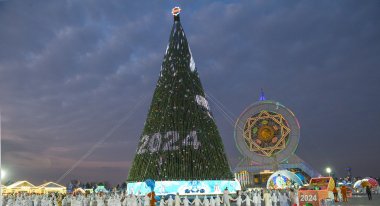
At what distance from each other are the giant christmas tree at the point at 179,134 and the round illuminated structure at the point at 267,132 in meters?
18.2

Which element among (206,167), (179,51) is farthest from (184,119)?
(179,51)

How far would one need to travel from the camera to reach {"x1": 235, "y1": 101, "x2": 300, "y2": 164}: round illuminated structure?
45.2 metres

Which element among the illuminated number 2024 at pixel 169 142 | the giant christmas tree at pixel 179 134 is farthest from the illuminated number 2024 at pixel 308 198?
the illuminated number 2024 at pixel 169 142

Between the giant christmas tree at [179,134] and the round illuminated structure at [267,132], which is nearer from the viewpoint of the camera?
the giant christmas tree at [179,134]

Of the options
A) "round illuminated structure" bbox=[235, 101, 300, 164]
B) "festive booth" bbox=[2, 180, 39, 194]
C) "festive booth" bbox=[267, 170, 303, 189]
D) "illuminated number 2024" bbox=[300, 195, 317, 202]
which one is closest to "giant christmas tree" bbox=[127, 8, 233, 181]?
"festive booth" bbox=[267, 170, 303, 189]

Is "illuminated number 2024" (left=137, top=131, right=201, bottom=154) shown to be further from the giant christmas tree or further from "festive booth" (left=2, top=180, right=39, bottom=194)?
"festive booth" (left=2, top=180, right=39, bottom=194)

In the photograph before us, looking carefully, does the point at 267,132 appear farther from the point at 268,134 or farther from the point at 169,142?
the point at 169,142

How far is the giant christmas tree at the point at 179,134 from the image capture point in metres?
27.6

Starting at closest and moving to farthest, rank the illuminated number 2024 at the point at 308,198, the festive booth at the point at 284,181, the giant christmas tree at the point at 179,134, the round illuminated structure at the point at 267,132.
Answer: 1. the illuminated number 2024 at the point at 308,198
2. the giant christmas tree at the point at 179,134
3. the festive booth at the point at 284,181
4. the round illuminated structure at the point at 267,132

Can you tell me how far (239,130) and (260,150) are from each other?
3996mm

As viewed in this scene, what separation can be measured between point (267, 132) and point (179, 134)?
21345 millimetres

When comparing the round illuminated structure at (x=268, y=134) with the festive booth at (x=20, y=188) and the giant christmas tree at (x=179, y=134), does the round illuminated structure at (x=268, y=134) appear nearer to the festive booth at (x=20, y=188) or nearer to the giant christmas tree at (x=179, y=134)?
the giant christmas tree at (x=179, y=134)

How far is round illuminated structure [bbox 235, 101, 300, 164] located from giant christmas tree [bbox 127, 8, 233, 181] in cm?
1823

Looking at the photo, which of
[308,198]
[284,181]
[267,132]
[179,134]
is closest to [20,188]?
[179,134]
